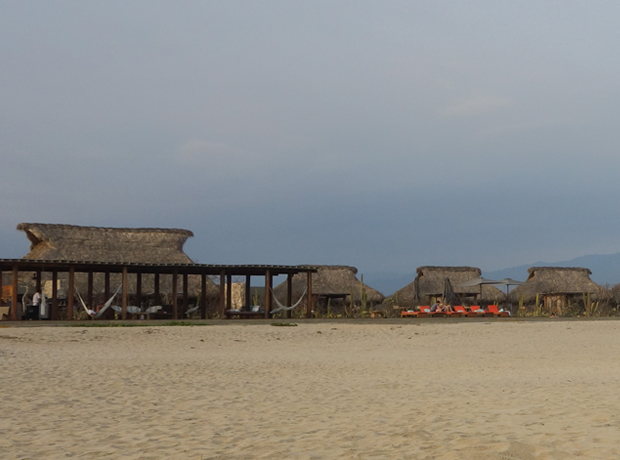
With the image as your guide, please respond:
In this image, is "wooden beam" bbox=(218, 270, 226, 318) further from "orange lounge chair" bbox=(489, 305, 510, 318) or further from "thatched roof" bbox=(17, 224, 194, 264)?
"orange lounge chair" bbox=(489, 305, 510, 318)

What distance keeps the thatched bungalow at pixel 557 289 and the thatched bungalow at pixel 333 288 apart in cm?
803

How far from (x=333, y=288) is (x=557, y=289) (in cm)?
1190

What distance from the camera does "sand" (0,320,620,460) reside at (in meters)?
5.07

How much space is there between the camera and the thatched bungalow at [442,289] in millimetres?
35469

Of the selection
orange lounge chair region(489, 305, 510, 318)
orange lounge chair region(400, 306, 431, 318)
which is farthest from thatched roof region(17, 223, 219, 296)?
orange lounge chair region(489, 305, 510, 318)

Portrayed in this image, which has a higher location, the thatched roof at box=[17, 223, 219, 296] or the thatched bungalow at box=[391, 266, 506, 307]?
the thatched roof at box=[17, 223, 219, 296]

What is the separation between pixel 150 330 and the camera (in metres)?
17.3

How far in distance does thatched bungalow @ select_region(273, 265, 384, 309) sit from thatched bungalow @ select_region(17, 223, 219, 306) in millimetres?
4976

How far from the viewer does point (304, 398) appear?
7758mm

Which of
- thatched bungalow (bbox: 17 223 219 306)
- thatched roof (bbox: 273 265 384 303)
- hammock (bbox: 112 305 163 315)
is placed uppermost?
thatched bungalow (bbox: 17 223 219 306)

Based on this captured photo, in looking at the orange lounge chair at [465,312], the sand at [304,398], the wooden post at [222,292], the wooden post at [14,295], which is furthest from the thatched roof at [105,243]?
the sand at [304,398]

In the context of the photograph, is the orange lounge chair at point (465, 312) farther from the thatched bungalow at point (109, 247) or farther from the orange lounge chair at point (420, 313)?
the thatched bungalow at point (109, 247)

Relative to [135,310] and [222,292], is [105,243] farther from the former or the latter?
[222,292]

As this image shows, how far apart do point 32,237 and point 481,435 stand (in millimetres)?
27971
